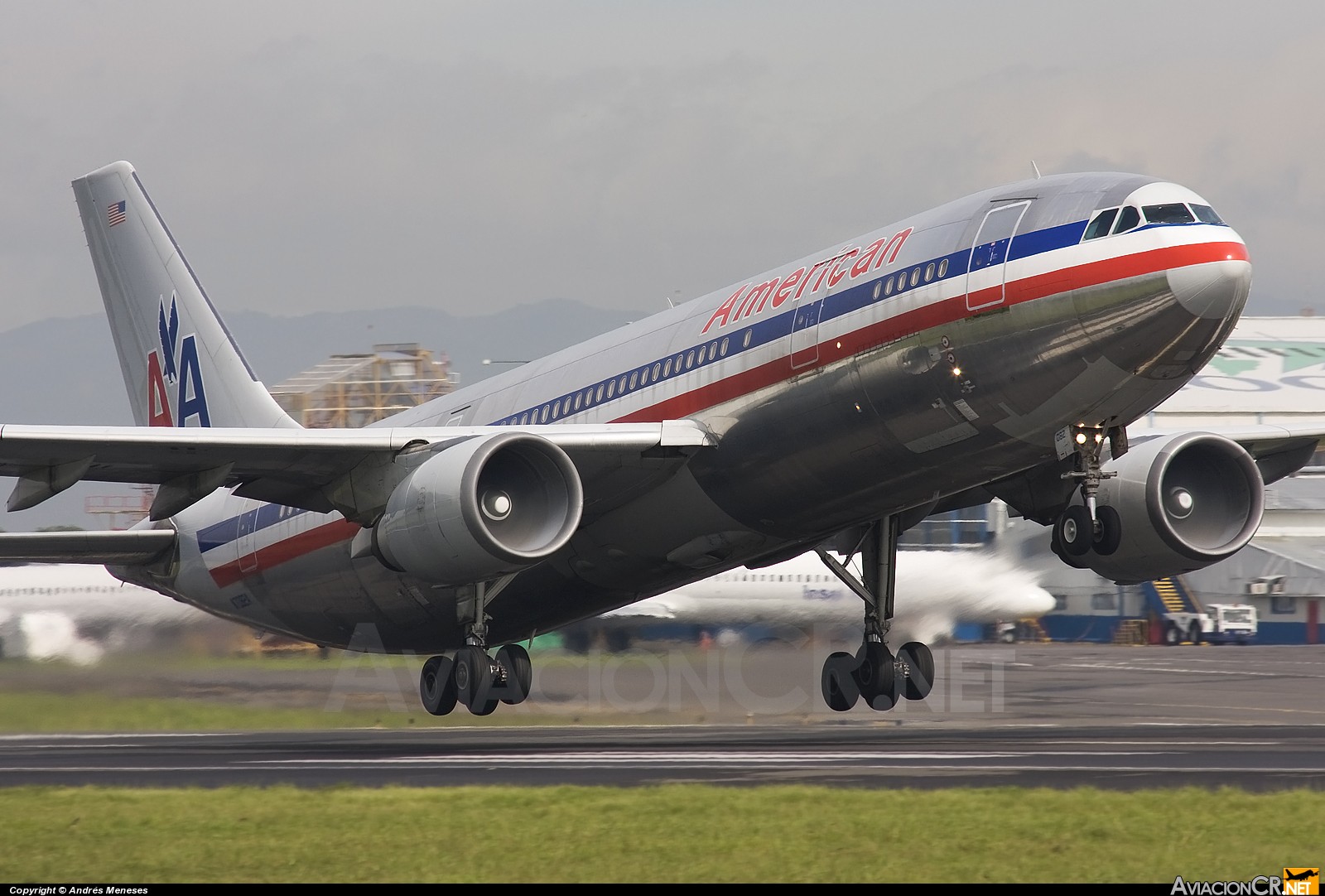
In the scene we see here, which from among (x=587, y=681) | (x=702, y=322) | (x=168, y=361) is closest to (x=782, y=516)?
(x=702, y=322)

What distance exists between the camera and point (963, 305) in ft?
62.1

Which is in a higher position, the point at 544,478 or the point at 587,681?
the point at 544,478

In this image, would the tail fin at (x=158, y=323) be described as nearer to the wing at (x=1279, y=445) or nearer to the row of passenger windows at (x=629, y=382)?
the row of passenger windows at (x=629, y=382)

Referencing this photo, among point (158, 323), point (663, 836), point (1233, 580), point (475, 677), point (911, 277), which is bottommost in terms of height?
point (663, 836)

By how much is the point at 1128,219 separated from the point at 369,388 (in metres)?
98.3

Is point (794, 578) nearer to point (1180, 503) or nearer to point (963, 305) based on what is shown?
point (1180, 503)

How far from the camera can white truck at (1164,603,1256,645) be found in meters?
65.1

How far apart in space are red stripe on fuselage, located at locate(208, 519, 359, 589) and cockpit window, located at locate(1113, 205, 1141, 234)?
1205 centimetres

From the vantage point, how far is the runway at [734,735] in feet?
58.7

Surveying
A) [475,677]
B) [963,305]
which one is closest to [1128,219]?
[963,305]

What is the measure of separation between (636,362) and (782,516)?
3.42 metres

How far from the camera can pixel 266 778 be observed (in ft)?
60.3

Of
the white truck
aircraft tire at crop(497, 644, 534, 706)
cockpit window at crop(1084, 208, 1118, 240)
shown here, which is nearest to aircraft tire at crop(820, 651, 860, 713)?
aircraft tire at crop(497, 644, 534, 706)

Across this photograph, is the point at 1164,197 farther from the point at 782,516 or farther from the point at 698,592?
the point at 698,592
